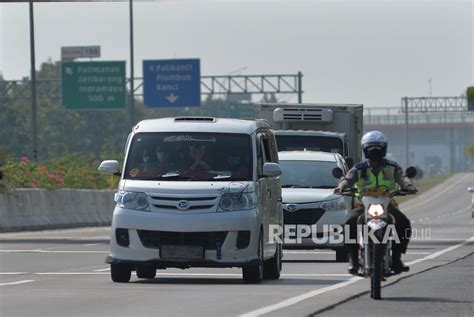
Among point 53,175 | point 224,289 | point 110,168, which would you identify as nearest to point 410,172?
point 224,289

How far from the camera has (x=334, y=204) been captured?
2675 cm

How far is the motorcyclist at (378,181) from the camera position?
17531mm

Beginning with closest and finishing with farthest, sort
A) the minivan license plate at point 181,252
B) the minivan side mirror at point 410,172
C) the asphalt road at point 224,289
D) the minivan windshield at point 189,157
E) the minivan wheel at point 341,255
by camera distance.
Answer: the asphalt road at point 224,289
the minivan side mirror at point 410,172
the minivan license plate at point 181,252
the minivan windshield at point 189,157
the minivan wheel at point 341,255

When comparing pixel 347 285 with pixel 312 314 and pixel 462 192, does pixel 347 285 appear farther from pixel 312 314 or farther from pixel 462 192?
pixel 462 192

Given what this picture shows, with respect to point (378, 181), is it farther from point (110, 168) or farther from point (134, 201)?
point (110, 168)

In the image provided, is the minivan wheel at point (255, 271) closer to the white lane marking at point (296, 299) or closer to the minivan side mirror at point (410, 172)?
the white lane marking at point (296, 299)

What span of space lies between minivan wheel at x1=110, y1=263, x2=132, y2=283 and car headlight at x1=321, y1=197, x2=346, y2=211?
22.5 ft

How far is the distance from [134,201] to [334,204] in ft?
24.0

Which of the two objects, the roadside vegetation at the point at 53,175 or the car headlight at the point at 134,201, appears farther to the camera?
the roadside vegetation at the point at 53,175

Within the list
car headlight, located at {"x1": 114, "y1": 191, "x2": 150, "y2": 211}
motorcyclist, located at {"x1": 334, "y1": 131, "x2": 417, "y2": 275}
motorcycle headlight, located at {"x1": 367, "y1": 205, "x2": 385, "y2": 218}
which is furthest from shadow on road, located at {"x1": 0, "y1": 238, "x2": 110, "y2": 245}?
motorcycle headlight, located at {"x1": 367, "y1": 205, "x2": 385, "y2": 218}

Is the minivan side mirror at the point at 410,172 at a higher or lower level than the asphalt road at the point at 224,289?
higher

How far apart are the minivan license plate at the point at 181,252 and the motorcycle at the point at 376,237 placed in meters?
2.69

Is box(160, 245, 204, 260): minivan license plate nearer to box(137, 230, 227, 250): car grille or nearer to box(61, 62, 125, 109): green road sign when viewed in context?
box(137, 230, 227, 250): car grille

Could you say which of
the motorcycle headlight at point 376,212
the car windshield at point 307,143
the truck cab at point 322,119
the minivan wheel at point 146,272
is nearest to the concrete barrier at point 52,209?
the truck cab at point 322,119
